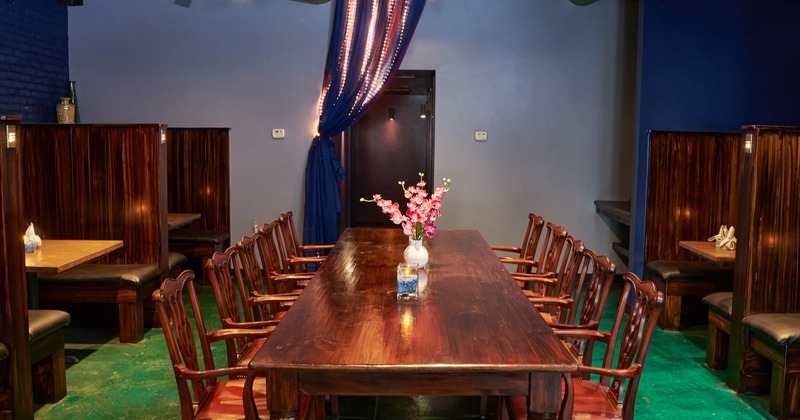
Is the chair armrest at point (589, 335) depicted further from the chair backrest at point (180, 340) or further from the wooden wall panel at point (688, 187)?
the wooden wall panel at point (688, 187)

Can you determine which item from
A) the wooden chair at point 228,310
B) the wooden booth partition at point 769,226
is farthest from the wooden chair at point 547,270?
the wooden chair at point 228,310

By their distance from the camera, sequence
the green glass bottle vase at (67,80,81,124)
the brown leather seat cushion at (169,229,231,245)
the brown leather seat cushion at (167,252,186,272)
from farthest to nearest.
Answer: the green glass bottle vase at (67,80,81,124), the brown leather seat cushion at (169,229,231,245), the brown leather seat cushion at (167,252,186,272)

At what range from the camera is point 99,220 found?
209 inches

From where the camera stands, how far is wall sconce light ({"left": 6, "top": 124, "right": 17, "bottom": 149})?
339 centimetres

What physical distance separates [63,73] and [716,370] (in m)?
6.24

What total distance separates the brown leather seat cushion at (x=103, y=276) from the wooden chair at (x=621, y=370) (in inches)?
118

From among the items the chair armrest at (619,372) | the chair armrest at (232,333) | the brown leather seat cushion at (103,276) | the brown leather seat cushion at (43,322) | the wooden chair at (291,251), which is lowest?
the brown leather seat cushion at (43,322)

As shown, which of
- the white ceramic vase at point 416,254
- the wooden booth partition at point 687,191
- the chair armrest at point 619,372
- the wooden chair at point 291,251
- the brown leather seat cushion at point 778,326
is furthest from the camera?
the wooden booth partition at point 687,191

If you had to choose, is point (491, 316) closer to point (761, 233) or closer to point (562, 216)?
point (761, 233)

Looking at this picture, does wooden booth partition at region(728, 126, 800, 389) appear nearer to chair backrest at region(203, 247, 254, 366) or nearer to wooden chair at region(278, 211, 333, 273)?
wooden chair at region(278, 211, 333, 273)

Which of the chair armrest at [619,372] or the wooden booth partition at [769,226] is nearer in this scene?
the chair armrest at [619,372]

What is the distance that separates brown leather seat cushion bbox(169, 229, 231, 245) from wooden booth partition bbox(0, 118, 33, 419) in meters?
3.06

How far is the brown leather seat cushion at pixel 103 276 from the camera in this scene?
491 centimetres

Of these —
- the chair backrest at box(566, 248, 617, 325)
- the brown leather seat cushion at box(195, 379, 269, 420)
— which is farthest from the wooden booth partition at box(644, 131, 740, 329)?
the brown leather seat cushion at box(195, 379, 269, 420)
